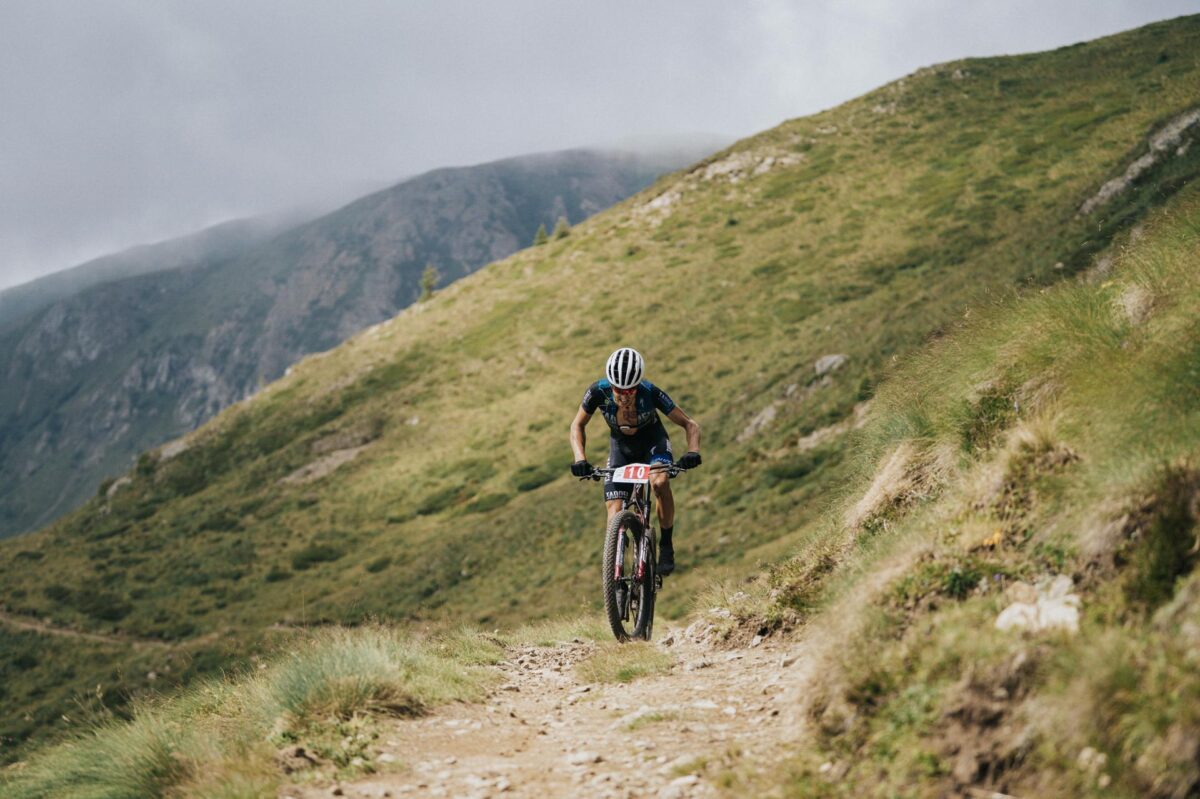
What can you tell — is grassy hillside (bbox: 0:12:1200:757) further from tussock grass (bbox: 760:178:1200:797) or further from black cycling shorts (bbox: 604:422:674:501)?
tussock grass (bbox: 760:178:1200:797)

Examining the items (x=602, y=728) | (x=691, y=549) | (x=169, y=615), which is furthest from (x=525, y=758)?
(x=169, y=615)

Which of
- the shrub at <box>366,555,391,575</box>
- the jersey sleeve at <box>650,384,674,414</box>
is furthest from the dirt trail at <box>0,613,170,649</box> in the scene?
the jersey sleeve at <box>650,384,674,414</box>

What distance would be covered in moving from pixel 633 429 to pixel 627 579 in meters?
1.84

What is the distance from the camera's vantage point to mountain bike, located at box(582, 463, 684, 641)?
9.28 meters

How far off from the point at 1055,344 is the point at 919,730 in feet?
14.3

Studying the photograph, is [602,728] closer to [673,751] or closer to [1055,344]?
[673,751]

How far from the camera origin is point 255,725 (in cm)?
610

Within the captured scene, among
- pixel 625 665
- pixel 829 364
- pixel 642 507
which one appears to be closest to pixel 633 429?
pixel 642 507

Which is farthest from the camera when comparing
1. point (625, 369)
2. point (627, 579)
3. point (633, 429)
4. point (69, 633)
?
point (69, 633)

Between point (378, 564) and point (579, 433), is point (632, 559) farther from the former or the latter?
point (378, 564)

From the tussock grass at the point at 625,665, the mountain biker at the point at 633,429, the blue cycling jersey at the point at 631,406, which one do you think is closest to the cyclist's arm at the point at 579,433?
the mountain biker at the point at 633,429

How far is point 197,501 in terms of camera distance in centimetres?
6462

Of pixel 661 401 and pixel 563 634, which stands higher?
pixel 661 401

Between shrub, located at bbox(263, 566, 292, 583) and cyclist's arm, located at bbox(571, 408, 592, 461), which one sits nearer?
cyclist's arm, located at bbox(571, 408, 592, 461)
